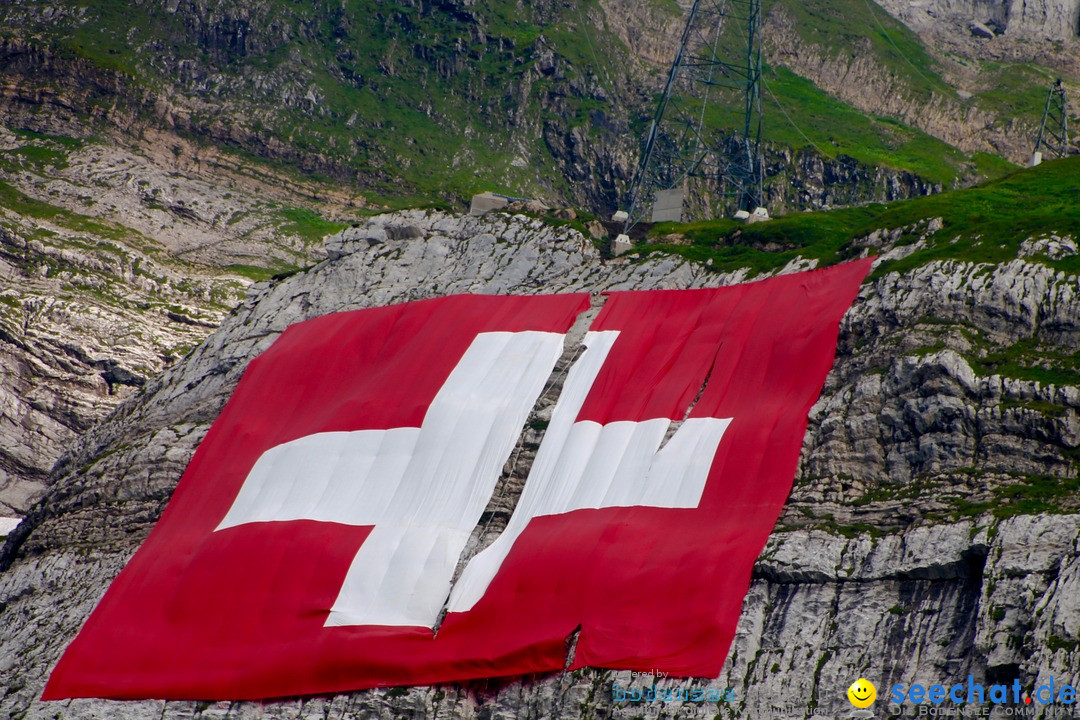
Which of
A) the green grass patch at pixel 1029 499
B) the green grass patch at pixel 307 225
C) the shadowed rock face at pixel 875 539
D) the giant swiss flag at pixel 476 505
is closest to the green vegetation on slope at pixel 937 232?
the shadowed rock face at pixel 875 539

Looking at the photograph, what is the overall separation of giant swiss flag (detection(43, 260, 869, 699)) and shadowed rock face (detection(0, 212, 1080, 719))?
1095mm

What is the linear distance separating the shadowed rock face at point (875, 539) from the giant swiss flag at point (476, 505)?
110 cm

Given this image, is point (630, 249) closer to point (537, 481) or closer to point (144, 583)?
point (537, 481)

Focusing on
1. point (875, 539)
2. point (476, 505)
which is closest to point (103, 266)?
point (476, 505)

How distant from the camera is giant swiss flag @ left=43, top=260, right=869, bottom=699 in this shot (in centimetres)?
4959

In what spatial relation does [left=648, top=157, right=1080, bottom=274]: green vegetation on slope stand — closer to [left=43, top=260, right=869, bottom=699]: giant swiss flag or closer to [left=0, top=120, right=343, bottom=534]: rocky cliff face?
[left=43, top=260, right=869, bottom=699]: giant swiss flag

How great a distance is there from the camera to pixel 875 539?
47.0m

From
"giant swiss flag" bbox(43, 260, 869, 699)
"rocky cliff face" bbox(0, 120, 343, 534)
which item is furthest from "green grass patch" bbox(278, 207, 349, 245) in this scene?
"giant swiss flag" bbox(43, 260, 869, 699)

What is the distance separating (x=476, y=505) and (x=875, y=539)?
62.2 feet

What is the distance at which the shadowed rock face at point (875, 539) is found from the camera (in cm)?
4259

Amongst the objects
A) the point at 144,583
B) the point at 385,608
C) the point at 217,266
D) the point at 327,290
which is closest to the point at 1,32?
the point at 217,266

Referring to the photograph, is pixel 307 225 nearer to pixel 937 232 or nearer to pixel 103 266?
pixel 103 266

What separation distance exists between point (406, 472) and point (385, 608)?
8253 millimetres

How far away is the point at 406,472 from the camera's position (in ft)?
198
